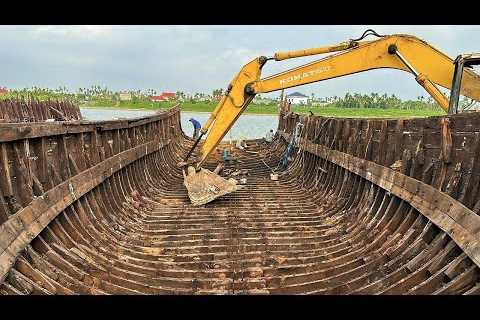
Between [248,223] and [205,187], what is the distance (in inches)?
89.3

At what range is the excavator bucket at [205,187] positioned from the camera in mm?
9445

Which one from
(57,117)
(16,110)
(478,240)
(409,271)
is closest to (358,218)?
(409,271)

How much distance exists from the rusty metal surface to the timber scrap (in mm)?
14332

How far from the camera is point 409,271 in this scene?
4.65 m

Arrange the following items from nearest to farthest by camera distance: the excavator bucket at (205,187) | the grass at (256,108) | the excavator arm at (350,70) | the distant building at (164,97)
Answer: the excavator arm at (350,70), the excavator bucket at (205,187), the grass at (256,108), the distant building at (164,97)

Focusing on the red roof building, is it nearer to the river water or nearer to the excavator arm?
the river water

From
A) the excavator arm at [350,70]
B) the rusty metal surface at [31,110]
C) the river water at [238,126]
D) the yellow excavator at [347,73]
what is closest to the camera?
the yellow excavator at [347,73]

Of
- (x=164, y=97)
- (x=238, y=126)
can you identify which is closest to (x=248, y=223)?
(x=238, y=126)

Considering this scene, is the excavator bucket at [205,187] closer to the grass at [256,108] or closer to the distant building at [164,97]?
the grass at [256,108]

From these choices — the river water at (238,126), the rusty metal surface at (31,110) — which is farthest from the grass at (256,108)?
the rusty metal surface at (31,110)

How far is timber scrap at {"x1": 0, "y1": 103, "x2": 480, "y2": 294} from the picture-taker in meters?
4.35

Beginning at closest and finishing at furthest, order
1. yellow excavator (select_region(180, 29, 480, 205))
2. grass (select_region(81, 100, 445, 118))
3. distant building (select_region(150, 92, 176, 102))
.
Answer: yellow excavator (select_region(180, 29, 480, 205)) < grass (select_region(81, 100, 445, 118)) < distant building (select_region(150, 92, 176, 102))

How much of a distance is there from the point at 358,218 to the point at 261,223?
1.70 metres

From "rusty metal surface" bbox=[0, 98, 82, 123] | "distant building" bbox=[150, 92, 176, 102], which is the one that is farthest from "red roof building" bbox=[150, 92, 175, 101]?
"rusty metal surface" bbox=[0, 98, 82, 123]
